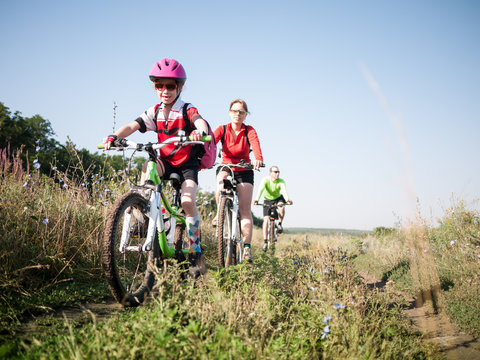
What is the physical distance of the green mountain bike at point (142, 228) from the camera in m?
2.88

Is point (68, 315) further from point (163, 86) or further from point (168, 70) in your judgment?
point (168, 70)

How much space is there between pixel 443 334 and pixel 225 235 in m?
3.01

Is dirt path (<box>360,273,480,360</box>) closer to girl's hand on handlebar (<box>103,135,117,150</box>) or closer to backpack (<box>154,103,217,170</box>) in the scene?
backpack (<box>154,103,217,170</box>)

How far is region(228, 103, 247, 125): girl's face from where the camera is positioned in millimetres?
5812

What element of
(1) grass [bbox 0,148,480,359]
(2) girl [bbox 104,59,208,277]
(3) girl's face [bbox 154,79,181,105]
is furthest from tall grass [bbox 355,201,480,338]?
(3) girl's face [bbox 154,79,181,105]

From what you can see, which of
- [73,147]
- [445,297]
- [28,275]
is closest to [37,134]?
[73,147]

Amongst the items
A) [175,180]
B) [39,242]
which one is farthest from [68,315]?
[175,180]

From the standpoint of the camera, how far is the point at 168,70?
4.03m

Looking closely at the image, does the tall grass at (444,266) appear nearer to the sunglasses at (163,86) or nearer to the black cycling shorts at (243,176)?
the black cycling shorts at (243,176)

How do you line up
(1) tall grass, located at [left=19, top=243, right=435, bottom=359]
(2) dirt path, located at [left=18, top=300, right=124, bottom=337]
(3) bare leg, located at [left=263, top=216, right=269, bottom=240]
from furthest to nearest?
1. (3) bare leg, located at [left=263, top=216, right=269, bottom=240]
2. (2) dirt path, located at [left=18, top=300, right=124, bottom=337]
3. (1) tall grass, located at [left=19, top=243, right=435, bottom=359]

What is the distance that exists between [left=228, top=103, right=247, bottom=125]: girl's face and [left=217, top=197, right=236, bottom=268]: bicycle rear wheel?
1.42m

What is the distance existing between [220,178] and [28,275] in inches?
109

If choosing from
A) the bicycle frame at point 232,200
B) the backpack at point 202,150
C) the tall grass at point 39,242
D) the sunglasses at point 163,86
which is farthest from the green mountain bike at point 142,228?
the bicycle frame at point 232,200

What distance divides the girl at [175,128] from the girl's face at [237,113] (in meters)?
1.64
